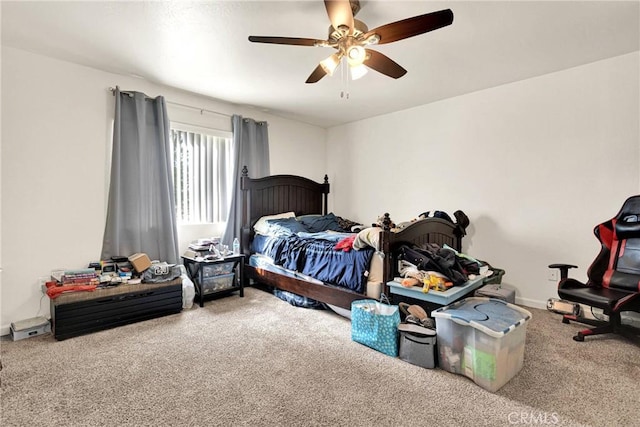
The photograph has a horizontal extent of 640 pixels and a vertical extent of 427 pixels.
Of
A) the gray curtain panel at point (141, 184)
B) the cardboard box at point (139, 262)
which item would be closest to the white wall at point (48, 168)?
the gray curtain panel at point (141, 184)

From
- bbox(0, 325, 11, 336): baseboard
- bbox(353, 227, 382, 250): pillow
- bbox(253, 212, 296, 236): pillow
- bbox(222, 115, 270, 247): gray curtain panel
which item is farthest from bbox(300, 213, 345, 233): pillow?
bbox(0, 325, 11, 336): baseboard

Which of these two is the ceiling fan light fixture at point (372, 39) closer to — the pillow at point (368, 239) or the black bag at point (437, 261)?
the pillow at point (368, 239)

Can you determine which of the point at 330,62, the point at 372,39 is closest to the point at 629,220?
the point at 372,39

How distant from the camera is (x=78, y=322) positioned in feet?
8.69

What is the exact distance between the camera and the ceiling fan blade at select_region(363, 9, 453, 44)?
5.60 feet

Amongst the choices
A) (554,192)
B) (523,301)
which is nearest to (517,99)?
(554,192)

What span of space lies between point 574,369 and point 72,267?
14.1 ft

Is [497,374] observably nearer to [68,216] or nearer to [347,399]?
[347,399]

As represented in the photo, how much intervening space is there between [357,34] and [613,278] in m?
2.92

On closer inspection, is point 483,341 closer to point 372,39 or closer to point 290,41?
point 372,39

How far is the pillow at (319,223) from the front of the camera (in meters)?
4.33

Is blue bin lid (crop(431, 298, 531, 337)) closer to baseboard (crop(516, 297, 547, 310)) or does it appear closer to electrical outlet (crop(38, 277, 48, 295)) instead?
baseboard (crop(516, 297, 547, 310))

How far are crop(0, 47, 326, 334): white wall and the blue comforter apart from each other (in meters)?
1.87

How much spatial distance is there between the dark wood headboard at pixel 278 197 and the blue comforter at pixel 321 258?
497 millimetres
